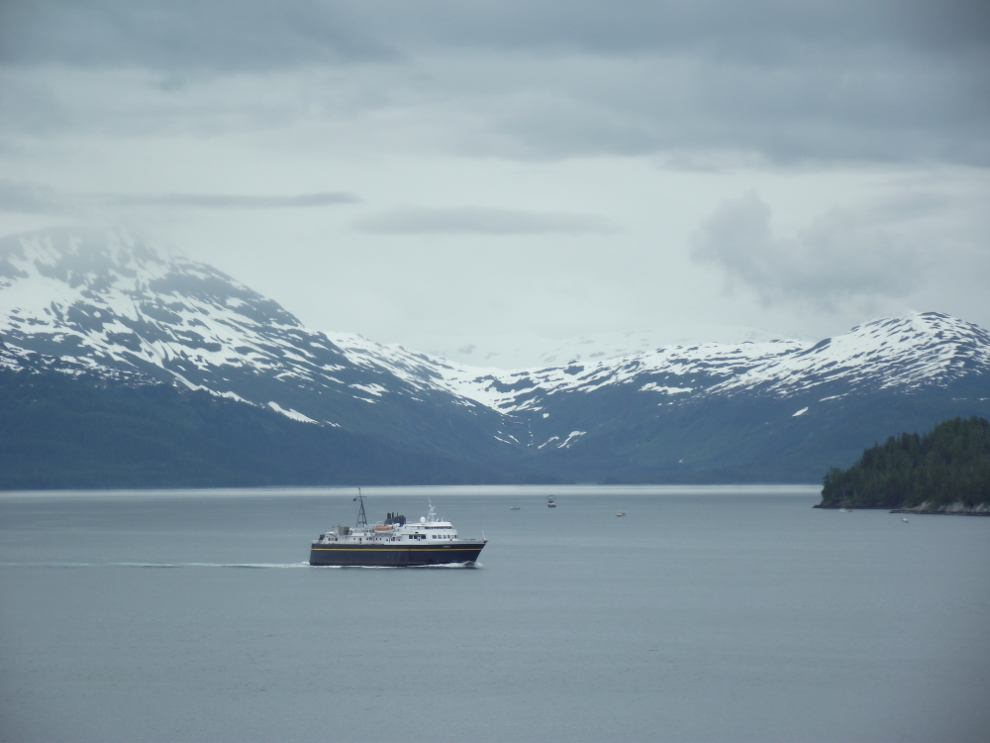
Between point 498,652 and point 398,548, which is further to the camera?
point 398,548

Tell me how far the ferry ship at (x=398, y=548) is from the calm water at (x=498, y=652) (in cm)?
215

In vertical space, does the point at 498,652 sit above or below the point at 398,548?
below

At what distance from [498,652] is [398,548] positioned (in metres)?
57.7

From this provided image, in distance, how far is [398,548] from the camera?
447ft

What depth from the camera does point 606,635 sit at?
86.8 metres

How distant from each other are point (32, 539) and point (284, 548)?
4956 centimetres

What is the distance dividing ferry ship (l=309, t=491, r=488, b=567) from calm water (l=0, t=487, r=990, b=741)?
215 centimetres

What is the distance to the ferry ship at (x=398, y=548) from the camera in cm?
13638

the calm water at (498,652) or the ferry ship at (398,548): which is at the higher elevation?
the ferry ship at (398,548)

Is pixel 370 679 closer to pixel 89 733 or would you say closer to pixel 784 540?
pixel 89 733

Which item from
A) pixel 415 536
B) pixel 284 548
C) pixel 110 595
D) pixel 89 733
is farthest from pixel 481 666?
pixel 284 548

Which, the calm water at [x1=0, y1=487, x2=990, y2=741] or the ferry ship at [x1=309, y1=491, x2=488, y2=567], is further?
the ferry ship at [x1=309, y1=491, x2=488, y2=567]

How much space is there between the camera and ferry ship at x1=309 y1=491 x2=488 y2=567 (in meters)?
136

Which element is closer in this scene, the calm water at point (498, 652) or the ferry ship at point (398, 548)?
the calm water at point (498, 652)
